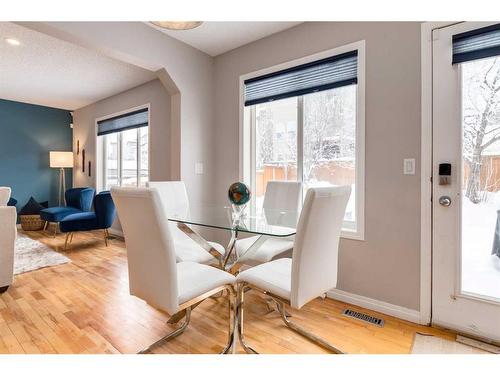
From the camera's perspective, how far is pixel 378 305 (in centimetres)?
217

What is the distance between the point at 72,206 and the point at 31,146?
5.78 ft

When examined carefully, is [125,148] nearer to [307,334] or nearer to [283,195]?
[283,195]

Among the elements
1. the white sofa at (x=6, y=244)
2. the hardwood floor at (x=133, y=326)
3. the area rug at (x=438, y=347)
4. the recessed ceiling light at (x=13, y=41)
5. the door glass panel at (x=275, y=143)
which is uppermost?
the recessed ceiling light at (x=13, y=41)

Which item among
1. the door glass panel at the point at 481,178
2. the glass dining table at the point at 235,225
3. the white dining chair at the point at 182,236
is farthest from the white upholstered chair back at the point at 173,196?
the door glass panel at the point at 481,178

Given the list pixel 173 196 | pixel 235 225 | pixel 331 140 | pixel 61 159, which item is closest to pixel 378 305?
pixel 235 225

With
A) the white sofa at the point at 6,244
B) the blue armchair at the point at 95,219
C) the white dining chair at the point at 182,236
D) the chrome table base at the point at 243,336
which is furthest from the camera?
the blue armchair at the point at 95,219

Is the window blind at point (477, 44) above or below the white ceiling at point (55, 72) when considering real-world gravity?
below

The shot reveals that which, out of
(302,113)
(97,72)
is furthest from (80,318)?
(97,72)

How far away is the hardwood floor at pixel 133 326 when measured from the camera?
1713 mm

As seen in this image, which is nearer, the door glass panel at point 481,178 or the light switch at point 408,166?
the door glass panel at point 481,178

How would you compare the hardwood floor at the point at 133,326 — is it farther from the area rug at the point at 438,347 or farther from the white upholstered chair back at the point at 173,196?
the white upholstered chair back at the point at 173,196

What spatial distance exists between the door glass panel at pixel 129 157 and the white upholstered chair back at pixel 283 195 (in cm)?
290

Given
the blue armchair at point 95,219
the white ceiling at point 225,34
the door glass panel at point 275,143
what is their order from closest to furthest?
the white ceiling at point 225,34 < the door glass panel at point 275,143 < the blue armchair at point 95,219

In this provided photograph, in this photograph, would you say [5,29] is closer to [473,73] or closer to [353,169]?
[353,169]
